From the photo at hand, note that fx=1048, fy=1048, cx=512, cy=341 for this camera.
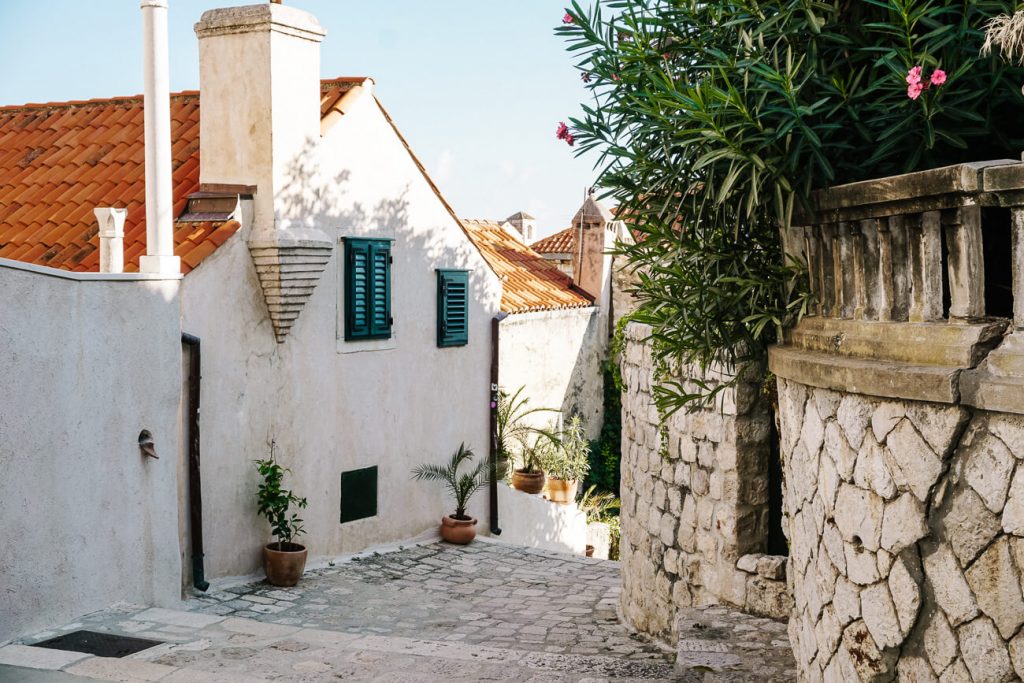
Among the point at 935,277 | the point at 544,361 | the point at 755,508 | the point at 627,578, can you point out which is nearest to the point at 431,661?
the point at 755,508

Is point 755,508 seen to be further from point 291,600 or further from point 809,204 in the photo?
point 291,600

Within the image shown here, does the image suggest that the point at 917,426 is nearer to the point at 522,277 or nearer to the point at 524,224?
the point at 522,277

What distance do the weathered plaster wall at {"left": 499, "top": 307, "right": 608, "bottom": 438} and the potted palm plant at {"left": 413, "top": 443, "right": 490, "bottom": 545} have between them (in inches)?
90.3

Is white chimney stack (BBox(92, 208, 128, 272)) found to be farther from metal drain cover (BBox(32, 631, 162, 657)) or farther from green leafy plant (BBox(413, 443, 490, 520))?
green leafy plant (BBox(413, 443, 490, 520))

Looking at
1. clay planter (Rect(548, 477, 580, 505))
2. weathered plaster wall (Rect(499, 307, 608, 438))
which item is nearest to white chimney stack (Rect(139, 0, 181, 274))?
weathered plaster wall (Rect(499, 307, 608, 438))

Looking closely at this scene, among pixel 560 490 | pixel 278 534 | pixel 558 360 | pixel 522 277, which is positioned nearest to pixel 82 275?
pixel 278 534

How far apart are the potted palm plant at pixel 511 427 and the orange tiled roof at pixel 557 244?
8461 millimetres

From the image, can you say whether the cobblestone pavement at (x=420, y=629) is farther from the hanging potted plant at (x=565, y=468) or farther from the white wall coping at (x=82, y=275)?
the hanging potted plant at (x=565, y=468)

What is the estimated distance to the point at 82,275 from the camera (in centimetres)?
783

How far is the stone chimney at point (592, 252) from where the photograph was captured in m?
20.5

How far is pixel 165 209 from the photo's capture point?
9656mm

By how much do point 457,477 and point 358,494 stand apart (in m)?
2.29

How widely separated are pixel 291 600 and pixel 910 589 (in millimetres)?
8107

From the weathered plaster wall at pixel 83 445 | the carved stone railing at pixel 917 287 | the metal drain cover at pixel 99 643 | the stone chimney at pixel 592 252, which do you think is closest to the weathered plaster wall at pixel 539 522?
the stone chimney at pixel 592 252
